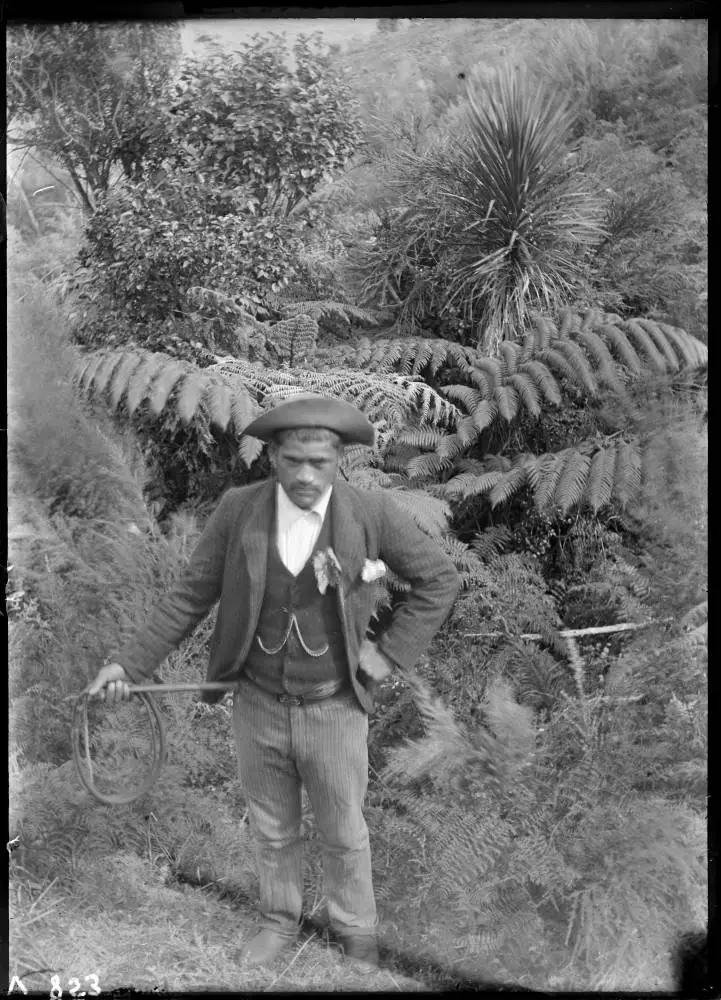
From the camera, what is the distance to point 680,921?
4.34 meters

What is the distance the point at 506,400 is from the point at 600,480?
50 cm

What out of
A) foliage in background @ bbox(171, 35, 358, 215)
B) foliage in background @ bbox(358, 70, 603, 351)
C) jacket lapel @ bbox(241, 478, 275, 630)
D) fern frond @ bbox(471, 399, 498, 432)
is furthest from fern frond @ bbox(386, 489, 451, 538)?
foliage in background @ bbox(171, 35, 358, 215)

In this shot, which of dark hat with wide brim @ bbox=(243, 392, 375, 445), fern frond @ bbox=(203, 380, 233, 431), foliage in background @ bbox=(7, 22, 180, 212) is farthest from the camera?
foliage in background @ bbox=(7, 22, 180, 212)

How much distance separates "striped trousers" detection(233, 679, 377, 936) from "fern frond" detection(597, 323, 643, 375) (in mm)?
1786

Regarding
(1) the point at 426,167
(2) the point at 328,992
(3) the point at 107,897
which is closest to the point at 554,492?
(1) the point at 426,167

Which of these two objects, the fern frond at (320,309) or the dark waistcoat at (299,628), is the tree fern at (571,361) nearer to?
the fern frond at (320,309)

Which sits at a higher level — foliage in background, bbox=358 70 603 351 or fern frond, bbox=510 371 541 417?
foliage in background, bbox=358 70 603 351

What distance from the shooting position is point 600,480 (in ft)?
14.7

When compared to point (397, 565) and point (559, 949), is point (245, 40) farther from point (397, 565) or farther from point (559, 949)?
point (559, 949)

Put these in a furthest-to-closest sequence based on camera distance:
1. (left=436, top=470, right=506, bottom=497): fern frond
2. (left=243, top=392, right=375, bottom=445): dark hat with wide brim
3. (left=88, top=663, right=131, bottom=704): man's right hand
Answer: (left=436, top=470, right=506, bottom=497): fern frond, (left=88, top=663, right=131, bottom=704): man's right hand, (left=243, top=392, right=375, bottom=445): dark hat with wide brim

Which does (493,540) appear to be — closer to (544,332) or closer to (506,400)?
(506,400)

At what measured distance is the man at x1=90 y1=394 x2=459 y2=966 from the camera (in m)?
3.92

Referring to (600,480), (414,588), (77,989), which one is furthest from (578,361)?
(77,989)

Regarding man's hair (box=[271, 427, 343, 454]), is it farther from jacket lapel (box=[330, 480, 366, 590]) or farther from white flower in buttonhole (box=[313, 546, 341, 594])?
white flower in buttonhole (box=[313, 546, 341, 594])
